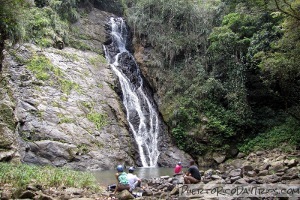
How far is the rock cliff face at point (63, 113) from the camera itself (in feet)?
48.8

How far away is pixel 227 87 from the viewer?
21.4m

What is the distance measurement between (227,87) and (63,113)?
454 inches

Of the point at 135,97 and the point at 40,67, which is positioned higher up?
the point at 40,67

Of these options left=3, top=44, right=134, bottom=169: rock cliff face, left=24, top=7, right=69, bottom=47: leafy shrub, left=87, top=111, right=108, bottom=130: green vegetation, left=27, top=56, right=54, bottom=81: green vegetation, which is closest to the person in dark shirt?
left=3, top=44, right=134, bottom=169: rock cliff face

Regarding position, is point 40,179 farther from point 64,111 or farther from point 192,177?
point 64,111

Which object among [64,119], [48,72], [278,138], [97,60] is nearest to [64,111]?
[64,119]

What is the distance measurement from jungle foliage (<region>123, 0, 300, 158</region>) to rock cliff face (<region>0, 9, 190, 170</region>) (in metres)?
2.59

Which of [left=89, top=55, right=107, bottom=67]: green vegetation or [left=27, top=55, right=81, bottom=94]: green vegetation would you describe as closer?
[left=27, top=55, right=81, bottom=94]: green vegetation

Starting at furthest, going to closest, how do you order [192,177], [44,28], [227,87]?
[44,28], [227,87], [192,177]

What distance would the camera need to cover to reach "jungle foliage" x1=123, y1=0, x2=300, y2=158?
19047mm

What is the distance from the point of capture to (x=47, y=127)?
16.0m

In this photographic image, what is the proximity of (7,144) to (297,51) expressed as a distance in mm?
13258

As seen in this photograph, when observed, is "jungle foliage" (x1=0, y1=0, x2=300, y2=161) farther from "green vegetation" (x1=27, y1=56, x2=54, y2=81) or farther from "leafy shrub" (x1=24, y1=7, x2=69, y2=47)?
"green vegetation" (x1=27, y1=56, x2=54, y2=81)

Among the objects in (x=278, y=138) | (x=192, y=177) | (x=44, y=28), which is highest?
(x=44, y=28)
